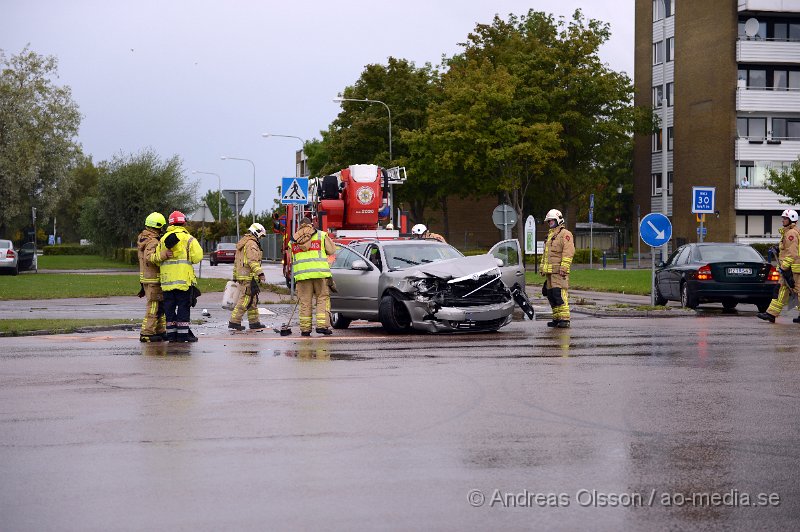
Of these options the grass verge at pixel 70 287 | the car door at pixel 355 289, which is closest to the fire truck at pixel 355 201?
the grass verge at pixel 70 287

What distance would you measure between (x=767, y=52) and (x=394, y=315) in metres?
54.5

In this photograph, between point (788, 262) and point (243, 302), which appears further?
point (788, 262)

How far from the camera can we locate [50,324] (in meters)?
19.1

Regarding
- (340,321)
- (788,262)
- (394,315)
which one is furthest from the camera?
(340,321)

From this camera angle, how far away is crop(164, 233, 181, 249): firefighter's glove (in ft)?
52.5

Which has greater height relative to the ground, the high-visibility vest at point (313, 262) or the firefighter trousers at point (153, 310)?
the high-visibility vest at point (313, 262)

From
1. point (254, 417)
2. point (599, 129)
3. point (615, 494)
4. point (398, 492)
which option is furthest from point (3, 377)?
point (599, 129)

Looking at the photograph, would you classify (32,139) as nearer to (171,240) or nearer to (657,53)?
(657,53)

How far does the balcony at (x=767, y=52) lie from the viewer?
215 feet

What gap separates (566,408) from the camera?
931 cm

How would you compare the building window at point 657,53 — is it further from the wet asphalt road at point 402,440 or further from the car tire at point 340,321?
the wet asphalt road at point 402,440

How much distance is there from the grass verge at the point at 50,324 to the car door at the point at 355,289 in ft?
11.7

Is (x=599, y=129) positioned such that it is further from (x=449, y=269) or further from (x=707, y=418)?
(x=707, y=418)

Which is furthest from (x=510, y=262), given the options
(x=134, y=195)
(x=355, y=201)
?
(x=134, y=195)
